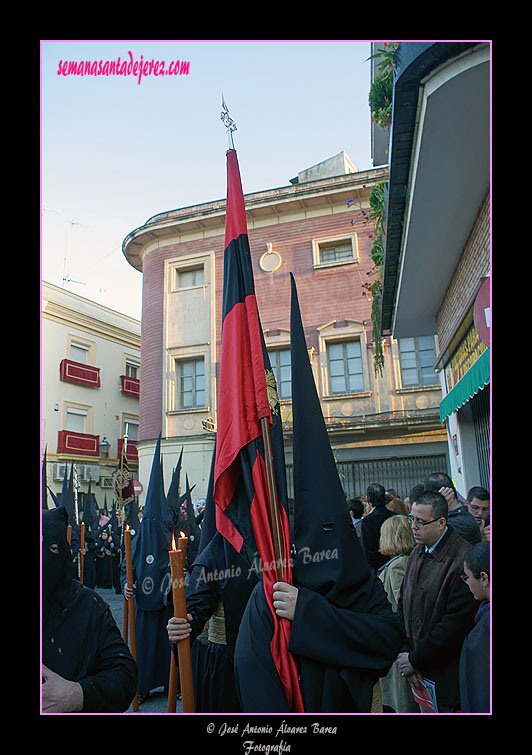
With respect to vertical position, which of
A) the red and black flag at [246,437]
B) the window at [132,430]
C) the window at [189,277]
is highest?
the window at [189,277]

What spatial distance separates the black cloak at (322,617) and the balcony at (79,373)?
23.7m


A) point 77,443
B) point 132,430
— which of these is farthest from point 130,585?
point 132,430

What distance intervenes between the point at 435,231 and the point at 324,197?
Answer: 12631 millimetres

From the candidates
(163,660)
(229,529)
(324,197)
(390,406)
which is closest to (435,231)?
(229,529)

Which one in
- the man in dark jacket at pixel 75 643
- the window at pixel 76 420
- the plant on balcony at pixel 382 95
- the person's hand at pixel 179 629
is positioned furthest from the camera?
the window at pixel 76 420

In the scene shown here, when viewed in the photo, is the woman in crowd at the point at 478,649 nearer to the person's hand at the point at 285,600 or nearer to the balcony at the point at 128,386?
the person's hand at the point at 285,600

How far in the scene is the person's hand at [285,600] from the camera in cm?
203

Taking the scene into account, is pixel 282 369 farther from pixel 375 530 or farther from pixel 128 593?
pixel 128 593

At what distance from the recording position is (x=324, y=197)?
1811cm

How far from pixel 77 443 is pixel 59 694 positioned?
2348 centimetres

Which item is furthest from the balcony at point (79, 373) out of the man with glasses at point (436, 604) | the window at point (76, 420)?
the man with glasses at point (436, 604)

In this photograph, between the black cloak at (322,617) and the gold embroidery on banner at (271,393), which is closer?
the black cloak at (322,617)

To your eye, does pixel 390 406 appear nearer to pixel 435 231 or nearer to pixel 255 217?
pixel 255 217

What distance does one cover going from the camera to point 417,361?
16938mm
